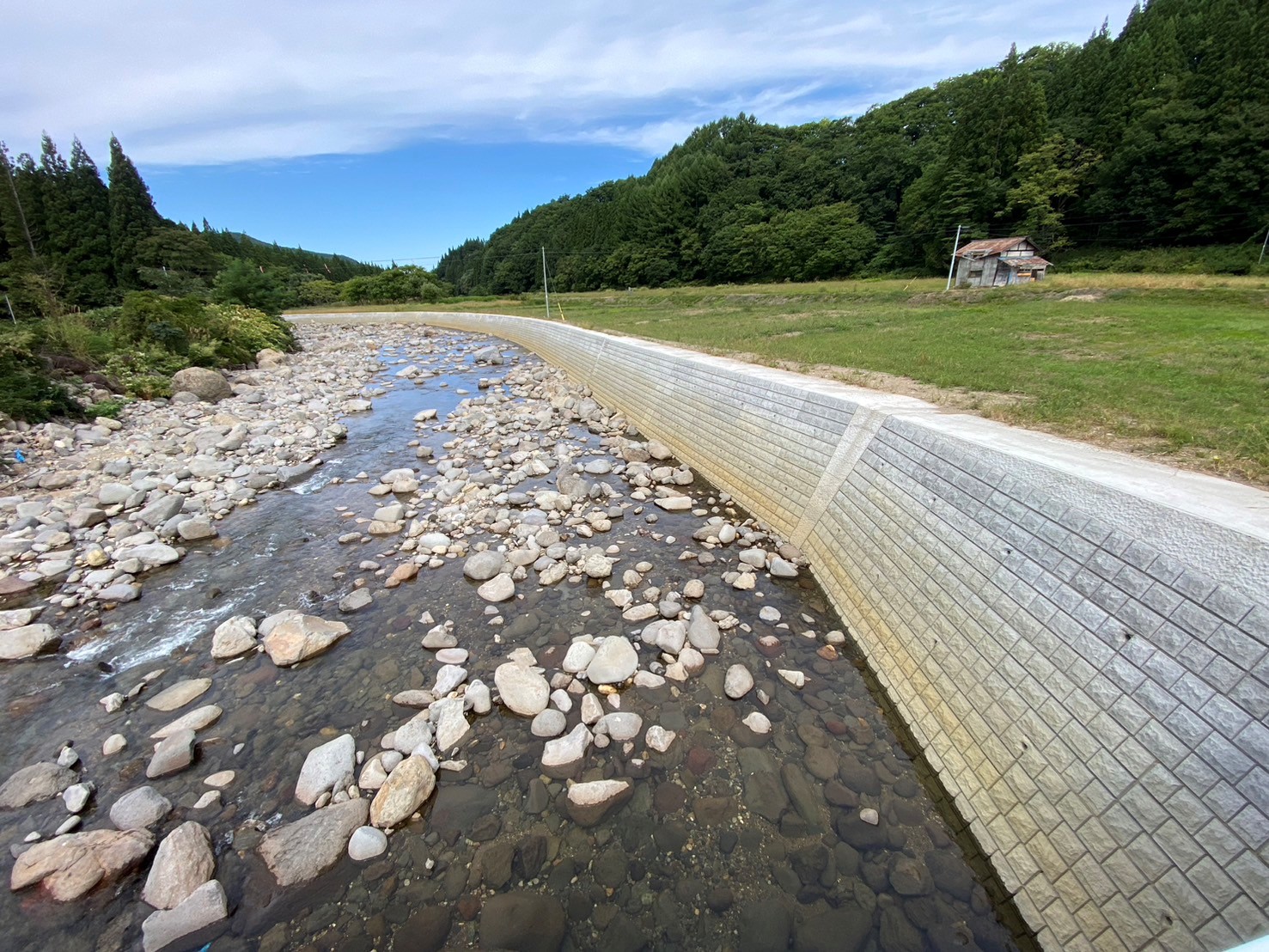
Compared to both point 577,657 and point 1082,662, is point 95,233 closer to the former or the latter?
point 577,657

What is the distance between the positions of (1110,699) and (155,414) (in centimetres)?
2069

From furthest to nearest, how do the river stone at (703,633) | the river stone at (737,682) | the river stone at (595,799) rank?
the river stone at (703,633) < the river stone at (737,682) < the river stone at (595,799)

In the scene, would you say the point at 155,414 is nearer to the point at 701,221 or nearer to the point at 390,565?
Answer: the point at 390,565

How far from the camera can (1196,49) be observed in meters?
39.1

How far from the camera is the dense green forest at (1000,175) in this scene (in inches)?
1407

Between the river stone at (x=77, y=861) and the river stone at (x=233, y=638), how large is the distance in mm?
2044

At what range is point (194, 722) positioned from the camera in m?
4.53

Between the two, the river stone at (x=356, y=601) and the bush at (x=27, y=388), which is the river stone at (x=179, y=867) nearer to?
the river stone at (x=356, y=601)

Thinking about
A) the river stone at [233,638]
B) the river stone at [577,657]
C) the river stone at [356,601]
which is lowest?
the river stone at [577,657]

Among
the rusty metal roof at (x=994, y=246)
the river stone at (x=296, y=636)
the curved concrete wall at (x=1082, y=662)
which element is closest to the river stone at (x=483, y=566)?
the river stone at (x=296, y=636)

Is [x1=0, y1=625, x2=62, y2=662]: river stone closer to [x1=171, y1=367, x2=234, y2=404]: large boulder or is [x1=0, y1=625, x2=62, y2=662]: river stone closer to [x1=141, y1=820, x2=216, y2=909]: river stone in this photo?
[x1=141, y1=820, x2=216, y2=909]: river stone

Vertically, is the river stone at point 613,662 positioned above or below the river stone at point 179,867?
below

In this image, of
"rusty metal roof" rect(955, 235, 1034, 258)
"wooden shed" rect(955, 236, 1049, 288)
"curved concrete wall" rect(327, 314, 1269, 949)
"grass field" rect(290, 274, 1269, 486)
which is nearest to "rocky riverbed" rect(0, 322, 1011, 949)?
"curved concrete wall" rect(327, 314, 1269, 949)

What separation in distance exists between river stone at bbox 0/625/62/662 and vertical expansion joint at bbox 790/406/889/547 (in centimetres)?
927
